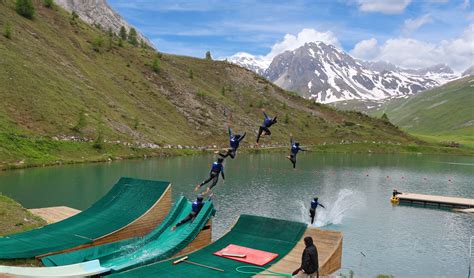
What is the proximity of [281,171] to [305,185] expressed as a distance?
16689 mm

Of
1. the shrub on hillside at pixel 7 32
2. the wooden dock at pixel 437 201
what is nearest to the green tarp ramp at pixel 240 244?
the wooden dock at pixel 437 201

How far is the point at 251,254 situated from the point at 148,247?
567 centimetres

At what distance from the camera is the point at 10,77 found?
89.8 m

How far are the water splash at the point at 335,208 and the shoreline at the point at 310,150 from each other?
30.3 metres

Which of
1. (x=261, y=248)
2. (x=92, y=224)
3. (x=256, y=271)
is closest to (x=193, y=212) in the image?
(x=261, y=248)

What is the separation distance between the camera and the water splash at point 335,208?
4206cm

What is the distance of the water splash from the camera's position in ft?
138

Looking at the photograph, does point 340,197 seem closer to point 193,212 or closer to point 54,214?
point 193,212

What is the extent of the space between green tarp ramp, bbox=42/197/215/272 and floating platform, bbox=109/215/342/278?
77 cm

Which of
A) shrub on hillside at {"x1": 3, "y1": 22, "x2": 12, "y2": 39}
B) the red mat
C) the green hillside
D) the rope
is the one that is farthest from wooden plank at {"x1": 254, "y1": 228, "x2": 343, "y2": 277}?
shrub on hillside at {"x1": 3, "y1": 22, "x2": 12, "y2": 39}

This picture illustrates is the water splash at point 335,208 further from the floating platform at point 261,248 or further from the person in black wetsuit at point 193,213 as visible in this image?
the person in black wetsuit at point 193,213

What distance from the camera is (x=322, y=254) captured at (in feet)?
67.8

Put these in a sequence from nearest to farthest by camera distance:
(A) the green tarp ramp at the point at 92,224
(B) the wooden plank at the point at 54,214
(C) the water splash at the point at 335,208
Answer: (A) the green tarp ramp at the point at 92,224 < (B) the wooden plank at the point at 54,214 < (C) the water splash at the point at 335,208

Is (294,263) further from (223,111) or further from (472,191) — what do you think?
(223,111)
